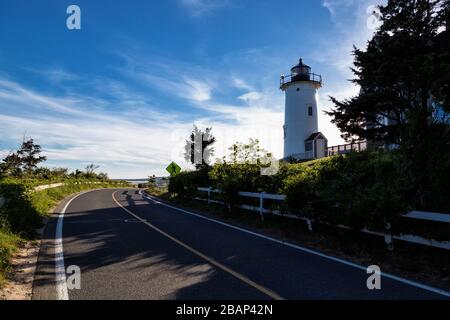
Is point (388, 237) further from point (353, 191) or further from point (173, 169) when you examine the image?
point (173, 169)

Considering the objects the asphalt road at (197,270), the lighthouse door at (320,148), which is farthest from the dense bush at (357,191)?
the lighthouse door at (320,148)

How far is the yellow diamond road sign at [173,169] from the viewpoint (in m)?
25.9

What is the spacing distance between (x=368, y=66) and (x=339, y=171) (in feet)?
46.1

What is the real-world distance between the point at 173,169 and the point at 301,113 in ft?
69.4

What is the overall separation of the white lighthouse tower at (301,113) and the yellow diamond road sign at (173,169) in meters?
18.3

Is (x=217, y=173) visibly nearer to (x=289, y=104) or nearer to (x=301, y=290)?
(x=301, y=290)

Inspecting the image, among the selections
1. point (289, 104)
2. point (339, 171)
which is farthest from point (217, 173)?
point (289, 104)

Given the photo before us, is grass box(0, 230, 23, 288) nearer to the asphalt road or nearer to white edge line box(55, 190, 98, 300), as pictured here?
the asphalt road

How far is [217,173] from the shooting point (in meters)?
18.2

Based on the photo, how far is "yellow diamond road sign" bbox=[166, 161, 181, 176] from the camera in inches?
1021

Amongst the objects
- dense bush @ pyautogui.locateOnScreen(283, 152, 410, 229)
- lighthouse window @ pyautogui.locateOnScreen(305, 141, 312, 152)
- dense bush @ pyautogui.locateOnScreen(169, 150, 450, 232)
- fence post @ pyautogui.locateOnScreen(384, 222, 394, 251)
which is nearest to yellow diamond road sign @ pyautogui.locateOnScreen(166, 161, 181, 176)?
dense bush @ pyautogui.locateOnScreen(169, 150, 450, 232)

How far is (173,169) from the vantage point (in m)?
26.1

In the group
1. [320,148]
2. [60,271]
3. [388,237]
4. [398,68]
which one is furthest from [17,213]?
[320,148]
